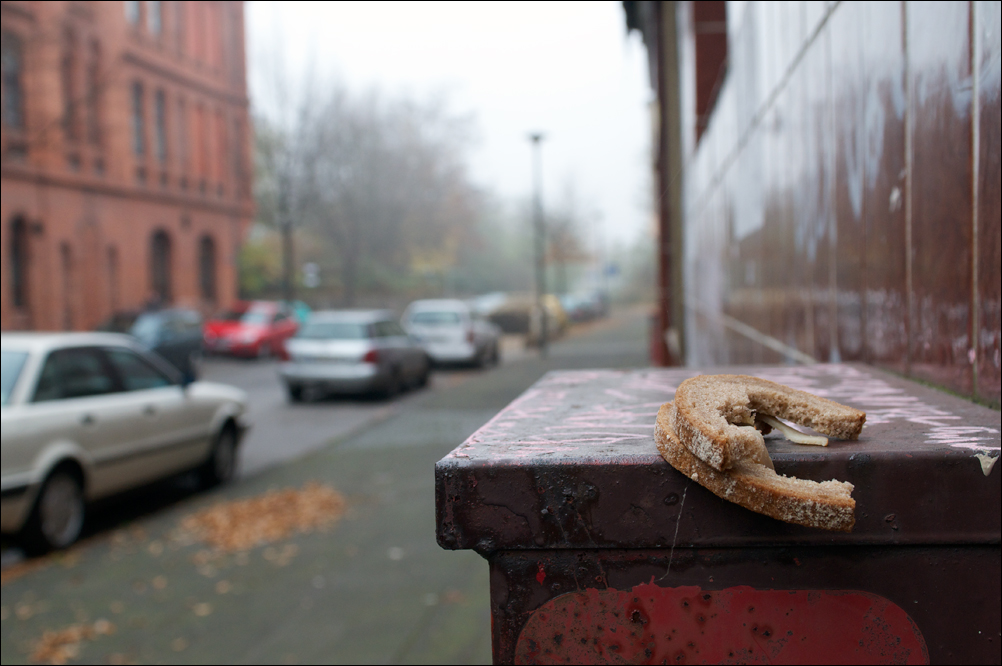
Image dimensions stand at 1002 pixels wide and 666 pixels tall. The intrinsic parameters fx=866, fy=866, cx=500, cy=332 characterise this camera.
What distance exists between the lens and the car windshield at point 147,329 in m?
17.4

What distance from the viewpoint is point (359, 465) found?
8797 mm

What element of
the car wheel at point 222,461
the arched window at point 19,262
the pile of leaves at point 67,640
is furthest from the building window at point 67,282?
the car wheel at point 222,461

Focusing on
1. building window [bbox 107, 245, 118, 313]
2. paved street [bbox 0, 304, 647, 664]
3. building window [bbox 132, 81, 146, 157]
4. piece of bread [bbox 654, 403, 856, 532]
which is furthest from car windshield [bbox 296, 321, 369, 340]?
piece of bread [bbox 654, 403, 856, 532]

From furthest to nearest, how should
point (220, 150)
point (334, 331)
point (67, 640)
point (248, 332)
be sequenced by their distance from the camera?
point (248, 332), point (334, 331), point (67, 640), point (220, 150)

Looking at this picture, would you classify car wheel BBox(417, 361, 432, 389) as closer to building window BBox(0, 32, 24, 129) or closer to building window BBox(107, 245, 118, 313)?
building window BBox(107, 245, 118, 313)

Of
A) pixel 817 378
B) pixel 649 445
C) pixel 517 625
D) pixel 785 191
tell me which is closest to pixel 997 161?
pixel 817 378

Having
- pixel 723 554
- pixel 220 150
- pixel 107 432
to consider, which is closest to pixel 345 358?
pixel 107 432

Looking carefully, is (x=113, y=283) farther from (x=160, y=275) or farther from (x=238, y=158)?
(x=160, y=275)

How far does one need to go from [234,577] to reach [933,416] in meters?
4.57

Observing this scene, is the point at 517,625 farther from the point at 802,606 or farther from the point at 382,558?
the point at 382,558

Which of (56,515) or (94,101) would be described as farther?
(56,515)

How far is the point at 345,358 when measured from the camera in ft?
47.5

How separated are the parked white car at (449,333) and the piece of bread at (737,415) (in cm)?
1856

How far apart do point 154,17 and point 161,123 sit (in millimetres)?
456
